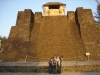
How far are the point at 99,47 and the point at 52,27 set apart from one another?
5.31m

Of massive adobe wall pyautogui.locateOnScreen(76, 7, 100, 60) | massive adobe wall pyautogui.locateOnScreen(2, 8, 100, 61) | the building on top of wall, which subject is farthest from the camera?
the building on top of wall

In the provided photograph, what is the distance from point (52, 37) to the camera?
17.9 meters

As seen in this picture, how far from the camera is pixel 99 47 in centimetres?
1619

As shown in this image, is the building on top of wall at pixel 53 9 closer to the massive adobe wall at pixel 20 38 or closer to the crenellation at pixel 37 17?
the crenellation at pixel 37 17

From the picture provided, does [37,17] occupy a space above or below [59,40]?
above

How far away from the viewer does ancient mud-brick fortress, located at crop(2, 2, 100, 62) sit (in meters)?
15.5

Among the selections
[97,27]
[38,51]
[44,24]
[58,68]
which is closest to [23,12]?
[44,24]

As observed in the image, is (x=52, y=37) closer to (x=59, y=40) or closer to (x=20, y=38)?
(x=59, y=40)

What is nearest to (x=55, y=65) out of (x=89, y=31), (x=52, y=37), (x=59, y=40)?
(x=59, y=40)

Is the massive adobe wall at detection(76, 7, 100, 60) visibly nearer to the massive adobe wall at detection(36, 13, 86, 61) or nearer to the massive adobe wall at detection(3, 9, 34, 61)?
the massive adobe wall at detection(36, 13, 86, 61)

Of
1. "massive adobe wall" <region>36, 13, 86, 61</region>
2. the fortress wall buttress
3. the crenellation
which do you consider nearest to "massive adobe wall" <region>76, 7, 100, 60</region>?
"massive adobe wall" <region>36, 13, 86, 61</region>

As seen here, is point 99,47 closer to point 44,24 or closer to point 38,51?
point 38,51

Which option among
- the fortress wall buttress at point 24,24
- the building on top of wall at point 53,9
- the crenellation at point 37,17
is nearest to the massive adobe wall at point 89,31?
the crenellation at point 37,17

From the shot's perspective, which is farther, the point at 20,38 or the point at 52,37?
the point at 52,37
